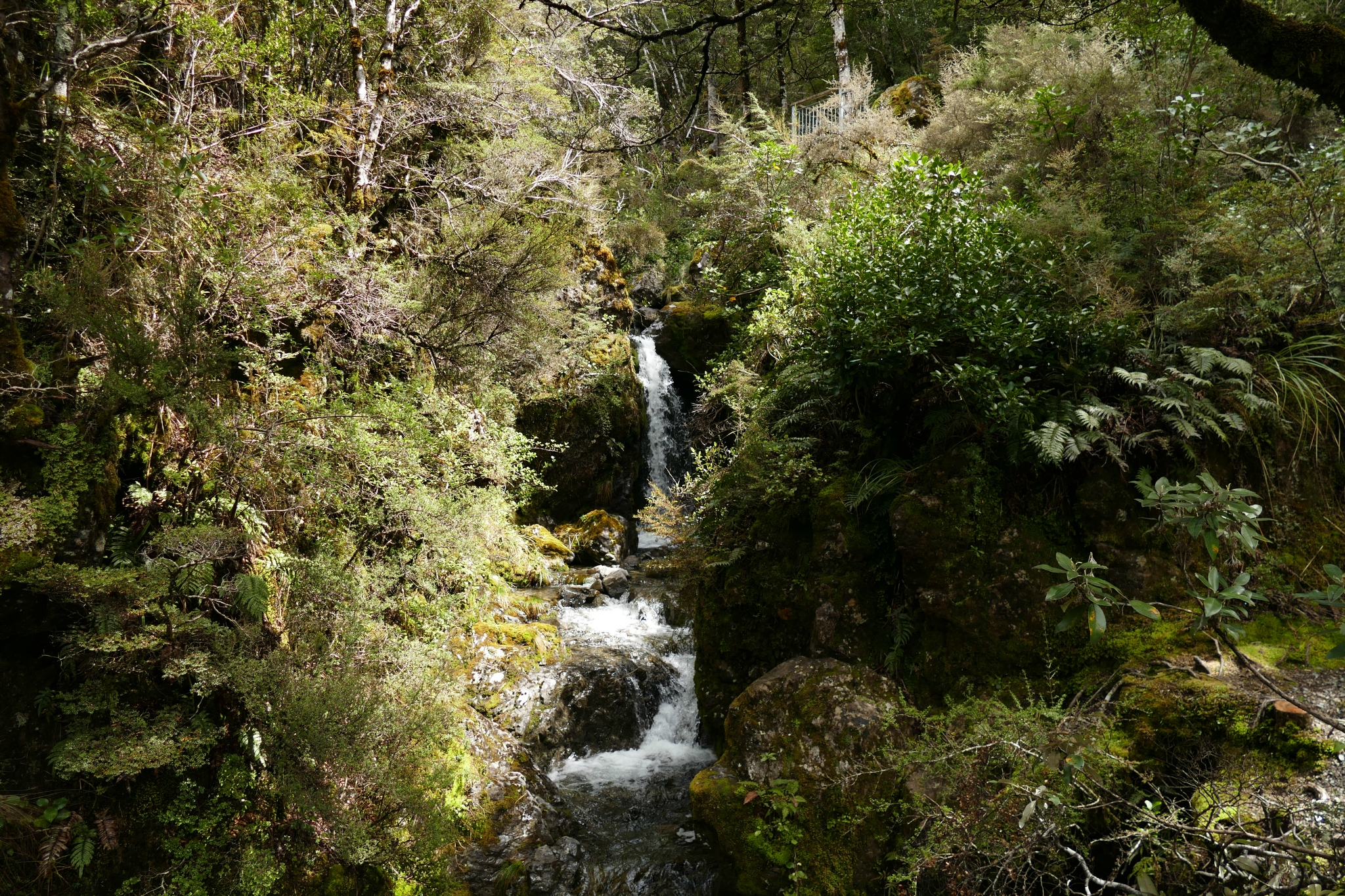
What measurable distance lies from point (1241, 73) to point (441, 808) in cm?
993

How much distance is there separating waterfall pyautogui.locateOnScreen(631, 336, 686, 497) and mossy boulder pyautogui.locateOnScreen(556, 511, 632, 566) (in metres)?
1.69

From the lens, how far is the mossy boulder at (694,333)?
13.3 m

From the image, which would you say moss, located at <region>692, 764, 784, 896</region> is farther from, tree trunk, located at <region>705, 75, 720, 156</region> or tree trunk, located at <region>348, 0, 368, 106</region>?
tree trunk, located at <region>705, 75, 720, 156</region>

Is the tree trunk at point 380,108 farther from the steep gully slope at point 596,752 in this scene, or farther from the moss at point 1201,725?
the moss at point 1201,725

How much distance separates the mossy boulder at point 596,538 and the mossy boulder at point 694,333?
3.95 meters

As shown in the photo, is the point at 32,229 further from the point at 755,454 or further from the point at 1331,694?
the point at 1331,694

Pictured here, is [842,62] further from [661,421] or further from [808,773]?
[808,773]

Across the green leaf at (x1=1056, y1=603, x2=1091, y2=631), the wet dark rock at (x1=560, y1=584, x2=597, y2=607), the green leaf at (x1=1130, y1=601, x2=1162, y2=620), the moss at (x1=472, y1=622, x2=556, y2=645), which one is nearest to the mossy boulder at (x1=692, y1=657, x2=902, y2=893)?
the green leaf at (x1=1056, y1=603, x2=1091, y2=631)

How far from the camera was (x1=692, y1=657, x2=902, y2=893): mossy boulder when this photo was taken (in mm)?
4211

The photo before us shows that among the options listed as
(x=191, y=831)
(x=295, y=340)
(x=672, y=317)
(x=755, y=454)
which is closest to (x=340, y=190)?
(x=295, y=340)

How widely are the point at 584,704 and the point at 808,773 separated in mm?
3317

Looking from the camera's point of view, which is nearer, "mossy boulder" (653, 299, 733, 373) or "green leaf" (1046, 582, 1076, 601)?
"green leaf" (1046, 582, 1076, 601)

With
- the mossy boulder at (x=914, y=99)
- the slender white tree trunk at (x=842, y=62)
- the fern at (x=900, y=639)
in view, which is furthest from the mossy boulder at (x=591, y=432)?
the fern at (x=900, y=639)

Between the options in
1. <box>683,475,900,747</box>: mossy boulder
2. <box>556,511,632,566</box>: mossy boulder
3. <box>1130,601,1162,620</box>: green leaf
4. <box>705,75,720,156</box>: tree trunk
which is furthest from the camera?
<box>705,75,720,156</box>: tree trunk
